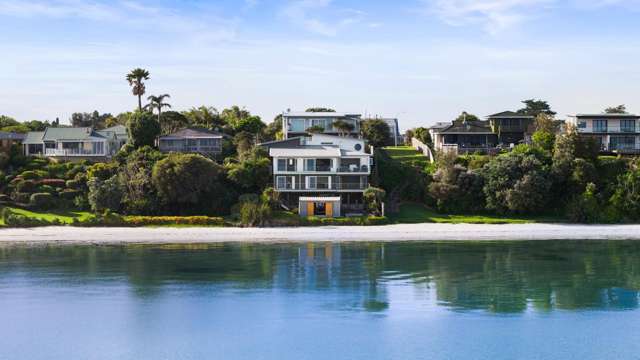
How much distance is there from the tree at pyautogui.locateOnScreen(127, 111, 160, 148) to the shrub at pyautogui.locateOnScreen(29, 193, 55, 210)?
12803 mm

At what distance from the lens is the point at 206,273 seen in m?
50.3

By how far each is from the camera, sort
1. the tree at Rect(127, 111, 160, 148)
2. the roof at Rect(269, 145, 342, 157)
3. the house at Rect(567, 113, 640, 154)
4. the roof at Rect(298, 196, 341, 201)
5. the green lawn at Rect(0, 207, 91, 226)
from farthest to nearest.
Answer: the house at Rect(567, 113, 640, 154), the tree at Rect(127, 111, 160, 148), the roof at Rect(269, 145, 342, 157), the roof at Rect(298, 196, 341, 201), the green lawn at Rect(0, 207, 91, 226)

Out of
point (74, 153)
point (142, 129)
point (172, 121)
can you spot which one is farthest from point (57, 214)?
point (172, 121)

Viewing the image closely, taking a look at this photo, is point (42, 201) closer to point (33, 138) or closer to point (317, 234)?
point (33, 138)

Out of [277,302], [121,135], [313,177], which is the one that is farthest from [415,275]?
[121,135]

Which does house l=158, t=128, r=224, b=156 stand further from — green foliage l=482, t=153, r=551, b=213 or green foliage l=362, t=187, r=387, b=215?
green foliage l=482, t=153, r=551, b=213

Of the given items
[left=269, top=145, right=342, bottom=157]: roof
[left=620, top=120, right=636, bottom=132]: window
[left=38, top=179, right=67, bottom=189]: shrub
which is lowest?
[left=38, top=179, right=67, bottom=189]: shrub

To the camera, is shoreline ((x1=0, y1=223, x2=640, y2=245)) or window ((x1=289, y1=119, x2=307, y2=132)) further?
window ((x1=289, y1=119, x2=307, y2=132))

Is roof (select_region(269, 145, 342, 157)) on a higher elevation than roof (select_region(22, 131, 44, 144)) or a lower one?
lower

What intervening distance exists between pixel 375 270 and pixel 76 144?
44492 millimetres

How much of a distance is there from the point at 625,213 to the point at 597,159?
253 inches

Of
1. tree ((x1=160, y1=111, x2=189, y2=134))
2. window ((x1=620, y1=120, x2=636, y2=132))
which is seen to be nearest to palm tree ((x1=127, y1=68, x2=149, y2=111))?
tree ((x1=160, y1=111, x2=189, y2=134))

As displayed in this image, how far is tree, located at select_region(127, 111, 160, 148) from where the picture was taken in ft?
264

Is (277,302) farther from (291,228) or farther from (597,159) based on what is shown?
(597,159)
